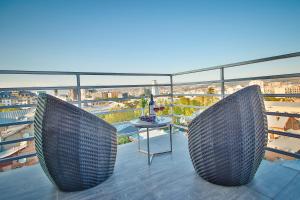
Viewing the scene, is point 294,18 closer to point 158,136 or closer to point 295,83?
point 295,83

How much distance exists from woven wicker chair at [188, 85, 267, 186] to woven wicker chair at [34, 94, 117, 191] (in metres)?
0.94

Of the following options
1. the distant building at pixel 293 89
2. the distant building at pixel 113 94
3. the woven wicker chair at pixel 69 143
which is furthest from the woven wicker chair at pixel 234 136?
the distant building at pixel 113 94

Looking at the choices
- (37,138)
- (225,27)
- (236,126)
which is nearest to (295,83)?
(236,126)

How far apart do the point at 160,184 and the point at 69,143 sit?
34.5 inches

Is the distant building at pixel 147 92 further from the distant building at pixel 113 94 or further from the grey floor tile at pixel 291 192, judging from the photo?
the grey floor tile at pixel 291 192

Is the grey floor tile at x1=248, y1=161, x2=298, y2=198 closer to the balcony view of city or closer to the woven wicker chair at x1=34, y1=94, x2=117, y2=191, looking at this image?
the balcony view of city

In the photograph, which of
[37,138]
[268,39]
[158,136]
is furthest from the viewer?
[268,39]

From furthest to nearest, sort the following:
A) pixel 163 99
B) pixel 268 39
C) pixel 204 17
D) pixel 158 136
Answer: pixel 268 39
pixel 204 17
pixel 163 99
pixel 158 136

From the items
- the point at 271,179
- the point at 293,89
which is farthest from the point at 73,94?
the point at 293,89

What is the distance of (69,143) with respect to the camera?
4.47 feet

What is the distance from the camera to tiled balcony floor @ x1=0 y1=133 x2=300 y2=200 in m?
1.38

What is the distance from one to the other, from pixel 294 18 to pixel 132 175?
7.90 metres

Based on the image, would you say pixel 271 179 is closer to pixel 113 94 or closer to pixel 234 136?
pixel 234 136

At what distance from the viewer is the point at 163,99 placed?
353 cm
